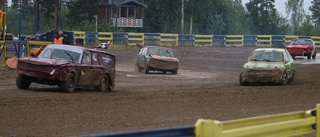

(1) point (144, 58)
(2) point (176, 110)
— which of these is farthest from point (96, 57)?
(1) point (144, 58)

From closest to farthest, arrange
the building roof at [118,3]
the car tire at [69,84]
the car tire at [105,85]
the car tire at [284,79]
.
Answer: the car tire at [69,84], the car tire at [105,85], the car tire at [284,79], the building roof at [118,3]

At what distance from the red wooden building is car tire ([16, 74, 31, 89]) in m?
50.2

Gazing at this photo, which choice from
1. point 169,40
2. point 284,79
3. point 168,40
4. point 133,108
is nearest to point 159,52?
point 284,79

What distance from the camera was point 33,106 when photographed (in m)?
11.7

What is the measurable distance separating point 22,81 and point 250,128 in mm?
11526

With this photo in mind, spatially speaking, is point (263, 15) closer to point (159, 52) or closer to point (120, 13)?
point (120, 13)

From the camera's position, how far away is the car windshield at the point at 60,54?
52.1 feet

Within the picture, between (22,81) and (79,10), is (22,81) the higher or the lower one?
the lower one

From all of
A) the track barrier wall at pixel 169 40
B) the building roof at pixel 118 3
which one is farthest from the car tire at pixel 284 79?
the building roof at pixel 118 3

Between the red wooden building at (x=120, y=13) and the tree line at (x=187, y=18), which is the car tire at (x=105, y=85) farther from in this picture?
the red wooden building at (x=120, y=13)

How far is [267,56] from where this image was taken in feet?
68.3

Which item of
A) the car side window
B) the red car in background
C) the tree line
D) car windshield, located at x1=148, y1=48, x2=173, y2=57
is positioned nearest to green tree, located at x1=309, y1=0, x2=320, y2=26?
the tree line

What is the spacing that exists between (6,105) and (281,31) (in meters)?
89.6

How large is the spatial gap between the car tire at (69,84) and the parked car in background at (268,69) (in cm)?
698
